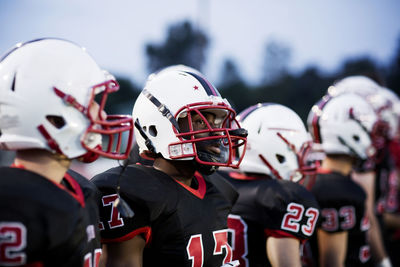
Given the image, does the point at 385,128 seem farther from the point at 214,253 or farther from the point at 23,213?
the point at 23,213

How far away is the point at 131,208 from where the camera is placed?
2293 millimetres

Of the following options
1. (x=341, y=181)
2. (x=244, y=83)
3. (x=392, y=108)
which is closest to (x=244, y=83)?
(x=244, y=83)

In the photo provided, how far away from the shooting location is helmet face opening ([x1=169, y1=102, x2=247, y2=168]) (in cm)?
241

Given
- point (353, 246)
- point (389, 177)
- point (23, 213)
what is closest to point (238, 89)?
point (389, 177)

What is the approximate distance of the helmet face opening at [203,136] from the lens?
7.92 ft

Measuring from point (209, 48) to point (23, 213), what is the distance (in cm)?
2912

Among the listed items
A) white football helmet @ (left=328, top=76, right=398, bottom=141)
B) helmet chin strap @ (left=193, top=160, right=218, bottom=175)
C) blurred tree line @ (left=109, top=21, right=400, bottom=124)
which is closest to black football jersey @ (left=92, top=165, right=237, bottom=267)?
helmet chin strap @ (left=193, top=160, right=218, bottom=175)

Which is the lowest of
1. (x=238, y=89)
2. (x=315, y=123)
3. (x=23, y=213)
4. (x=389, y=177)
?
(x=238, y=89)

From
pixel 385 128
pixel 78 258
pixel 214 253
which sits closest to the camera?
pixel 78 258

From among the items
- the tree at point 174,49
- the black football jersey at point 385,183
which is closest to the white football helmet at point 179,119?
the black football jersey at point 385,183

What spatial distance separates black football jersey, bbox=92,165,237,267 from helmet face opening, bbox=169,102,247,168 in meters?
0.18

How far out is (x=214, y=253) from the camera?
2.46 meters

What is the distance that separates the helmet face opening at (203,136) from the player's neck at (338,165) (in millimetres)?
1628

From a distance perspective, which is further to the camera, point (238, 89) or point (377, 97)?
point (238, 89)
